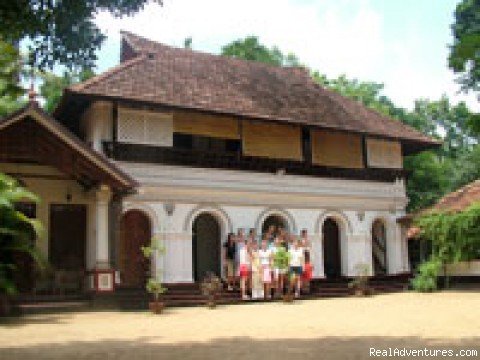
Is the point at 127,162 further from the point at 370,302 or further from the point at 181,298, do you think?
the point at 370,302

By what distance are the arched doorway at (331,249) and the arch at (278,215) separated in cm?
251

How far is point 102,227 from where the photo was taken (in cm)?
1322

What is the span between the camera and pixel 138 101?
1466cm

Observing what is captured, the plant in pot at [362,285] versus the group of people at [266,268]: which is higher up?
the group of people at [266,268]

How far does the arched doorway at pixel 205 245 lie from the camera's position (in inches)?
721

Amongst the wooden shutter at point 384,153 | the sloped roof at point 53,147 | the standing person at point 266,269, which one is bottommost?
the standing person at point 266,269

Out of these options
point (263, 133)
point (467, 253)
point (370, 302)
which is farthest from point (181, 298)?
point (467, 253)

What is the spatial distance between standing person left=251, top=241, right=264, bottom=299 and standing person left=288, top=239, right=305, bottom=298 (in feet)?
2.63

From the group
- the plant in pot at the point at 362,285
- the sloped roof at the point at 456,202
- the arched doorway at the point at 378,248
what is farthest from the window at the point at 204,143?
the sloped roof at the point at 456,202

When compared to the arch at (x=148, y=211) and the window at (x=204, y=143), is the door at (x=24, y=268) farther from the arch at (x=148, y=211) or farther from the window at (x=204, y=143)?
the window at (x=204, y=143)

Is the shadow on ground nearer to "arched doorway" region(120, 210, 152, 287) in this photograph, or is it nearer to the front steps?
the front steps

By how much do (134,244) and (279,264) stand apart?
4.26m

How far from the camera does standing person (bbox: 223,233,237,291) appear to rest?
14.9 metres

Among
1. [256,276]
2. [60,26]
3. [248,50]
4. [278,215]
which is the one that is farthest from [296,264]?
[248,50]
